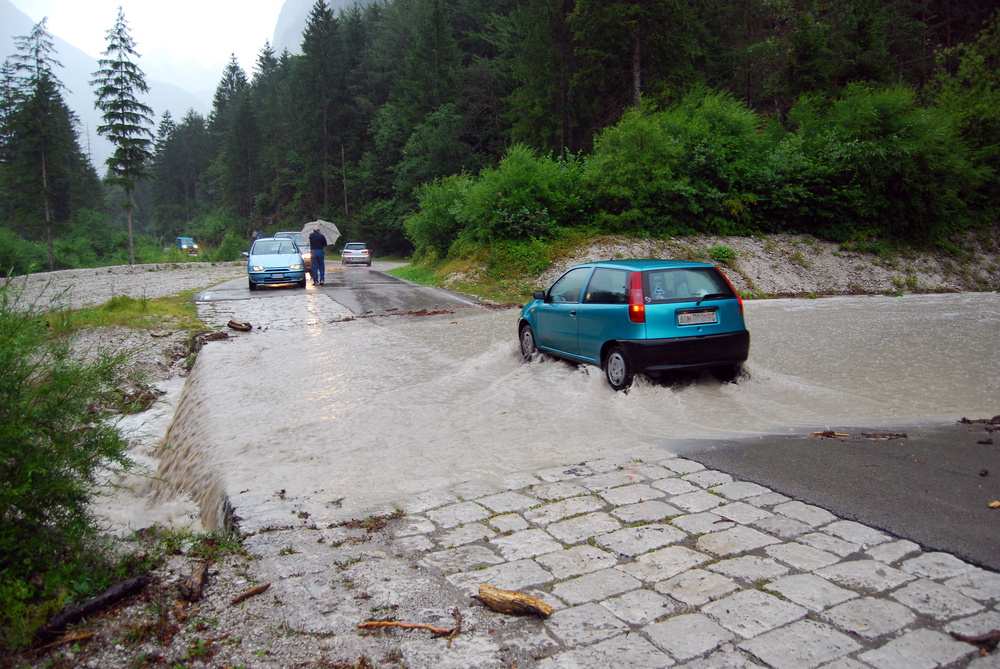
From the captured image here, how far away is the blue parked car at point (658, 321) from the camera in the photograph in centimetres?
791

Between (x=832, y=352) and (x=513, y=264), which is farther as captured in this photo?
(x=513, y=264)

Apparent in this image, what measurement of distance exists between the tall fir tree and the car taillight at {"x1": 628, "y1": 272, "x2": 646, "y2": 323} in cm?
4500

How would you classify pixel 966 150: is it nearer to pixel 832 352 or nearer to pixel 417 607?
pixel 832 352

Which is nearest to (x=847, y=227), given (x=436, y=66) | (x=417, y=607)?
(x=417, y=607)

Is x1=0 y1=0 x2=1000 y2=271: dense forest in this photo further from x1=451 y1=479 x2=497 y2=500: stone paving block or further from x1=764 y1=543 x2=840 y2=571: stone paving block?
x1=764 y1=543 x2=840 y2=571: stone paving block

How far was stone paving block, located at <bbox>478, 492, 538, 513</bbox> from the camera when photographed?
481cm

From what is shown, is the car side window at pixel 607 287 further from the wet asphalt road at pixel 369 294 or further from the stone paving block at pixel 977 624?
the wet asphalt road at pixel 369 294

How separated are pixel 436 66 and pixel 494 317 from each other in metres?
38.8

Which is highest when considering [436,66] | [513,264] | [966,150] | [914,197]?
[436,66]

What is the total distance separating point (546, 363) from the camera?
32.2 ft

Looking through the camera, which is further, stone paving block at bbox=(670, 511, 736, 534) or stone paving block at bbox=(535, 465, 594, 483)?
stone paving block at bbox=(535, 465, 594, 483)

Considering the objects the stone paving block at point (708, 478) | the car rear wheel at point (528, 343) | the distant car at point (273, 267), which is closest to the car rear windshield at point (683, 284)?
the car rear wheel at point (528, 343)

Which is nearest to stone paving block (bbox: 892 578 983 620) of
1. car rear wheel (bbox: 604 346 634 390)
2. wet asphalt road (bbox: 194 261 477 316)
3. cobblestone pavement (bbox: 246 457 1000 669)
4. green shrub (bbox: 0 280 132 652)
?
cobblestone pavement (bbox: 246 457 1000 669)

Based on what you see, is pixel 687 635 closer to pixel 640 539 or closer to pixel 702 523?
pixel 640 539
